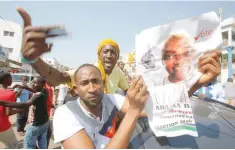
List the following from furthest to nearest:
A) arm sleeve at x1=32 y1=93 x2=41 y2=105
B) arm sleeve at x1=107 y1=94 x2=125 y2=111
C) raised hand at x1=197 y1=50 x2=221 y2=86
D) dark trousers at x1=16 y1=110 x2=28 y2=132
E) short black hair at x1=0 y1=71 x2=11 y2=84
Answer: dark trousers at x1=16 y1=110 x2=28 y2=132 → arm sleeve at x1=32 y1=93 x2=41 y2=105 → short black hair at x1=0 y1=71 x2=11 y2=84 → arm sleeve at x1=107 y1=94 x2=125 y2=111 → raised hand at x1=197 y1=50 x2=221 y2=86

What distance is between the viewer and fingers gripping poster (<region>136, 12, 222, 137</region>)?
1531 mm

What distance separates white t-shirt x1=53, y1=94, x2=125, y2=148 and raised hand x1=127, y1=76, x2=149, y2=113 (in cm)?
38

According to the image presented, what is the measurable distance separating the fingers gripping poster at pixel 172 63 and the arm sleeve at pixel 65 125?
56cm

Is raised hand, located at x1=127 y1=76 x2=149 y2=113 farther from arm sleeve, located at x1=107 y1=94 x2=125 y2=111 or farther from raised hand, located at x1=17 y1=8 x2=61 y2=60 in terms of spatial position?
raised hand, located at x1=17 y1=8 x2=61 y2=60

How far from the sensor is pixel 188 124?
1.55m

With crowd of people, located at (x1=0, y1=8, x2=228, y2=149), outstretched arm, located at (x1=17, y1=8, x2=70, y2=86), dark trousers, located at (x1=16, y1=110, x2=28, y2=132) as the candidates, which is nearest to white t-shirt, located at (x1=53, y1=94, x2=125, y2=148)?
crowd of people, located at (x1=0, y1=8, x2=228, y2=149)

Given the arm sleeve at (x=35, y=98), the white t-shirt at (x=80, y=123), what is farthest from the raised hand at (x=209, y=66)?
the arm sleeve at (x=35, y=98)

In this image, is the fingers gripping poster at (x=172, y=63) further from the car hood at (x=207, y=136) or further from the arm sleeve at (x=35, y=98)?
the arm sleeve at (x=35, y=98)

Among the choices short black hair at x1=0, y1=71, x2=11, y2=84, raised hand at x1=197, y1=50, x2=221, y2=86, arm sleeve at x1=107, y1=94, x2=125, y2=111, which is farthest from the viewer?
short black hair at x1=0, y1=71, x2=11, y2=84

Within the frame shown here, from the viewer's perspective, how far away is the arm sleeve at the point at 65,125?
5.07ft

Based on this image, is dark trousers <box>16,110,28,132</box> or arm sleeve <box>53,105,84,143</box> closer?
arm sleeve <box>53,105,84,143</box>

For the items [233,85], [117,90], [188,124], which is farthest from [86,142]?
[233,85]

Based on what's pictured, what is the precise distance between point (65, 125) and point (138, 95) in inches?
23.2

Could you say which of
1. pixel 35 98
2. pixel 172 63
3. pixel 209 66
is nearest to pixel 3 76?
pixel 35 98
